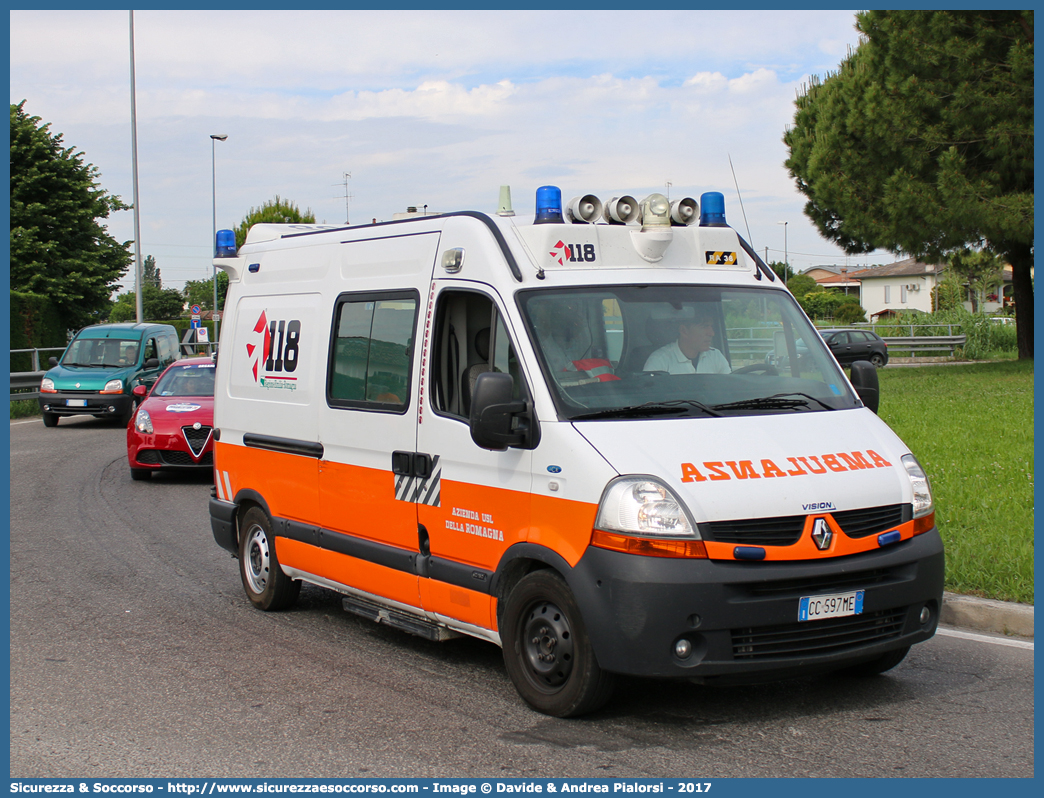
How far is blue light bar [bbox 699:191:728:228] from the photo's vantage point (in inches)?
247

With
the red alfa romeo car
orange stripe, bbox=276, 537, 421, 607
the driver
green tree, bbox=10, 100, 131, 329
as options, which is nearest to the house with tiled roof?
green tree, bbox=10, 100, 131, 329

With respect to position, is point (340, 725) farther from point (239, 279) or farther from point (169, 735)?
point (239, 279)

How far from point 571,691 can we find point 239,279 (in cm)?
443

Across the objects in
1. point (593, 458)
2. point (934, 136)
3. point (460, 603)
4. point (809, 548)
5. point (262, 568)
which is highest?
point (934, 136)

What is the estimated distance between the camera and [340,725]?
5105 millimetres

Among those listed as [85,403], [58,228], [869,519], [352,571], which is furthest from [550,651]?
[58,228]

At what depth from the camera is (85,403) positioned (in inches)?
872

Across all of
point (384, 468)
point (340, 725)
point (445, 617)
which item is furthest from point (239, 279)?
point (340, 725)

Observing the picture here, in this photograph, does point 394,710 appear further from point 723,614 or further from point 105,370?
point 105,370

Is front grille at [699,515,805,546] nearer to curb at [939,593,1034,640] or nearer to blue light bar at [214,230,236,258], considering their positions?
curb at [939,593,1034,640]

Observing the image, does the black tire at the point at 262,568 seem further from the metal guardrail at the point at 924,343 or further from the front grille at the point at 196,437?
the metal guardrail at the point at 924,343

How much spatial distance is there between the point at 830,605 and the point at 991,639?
2092 mm

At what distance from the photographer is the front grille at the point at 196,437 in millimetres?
14297
